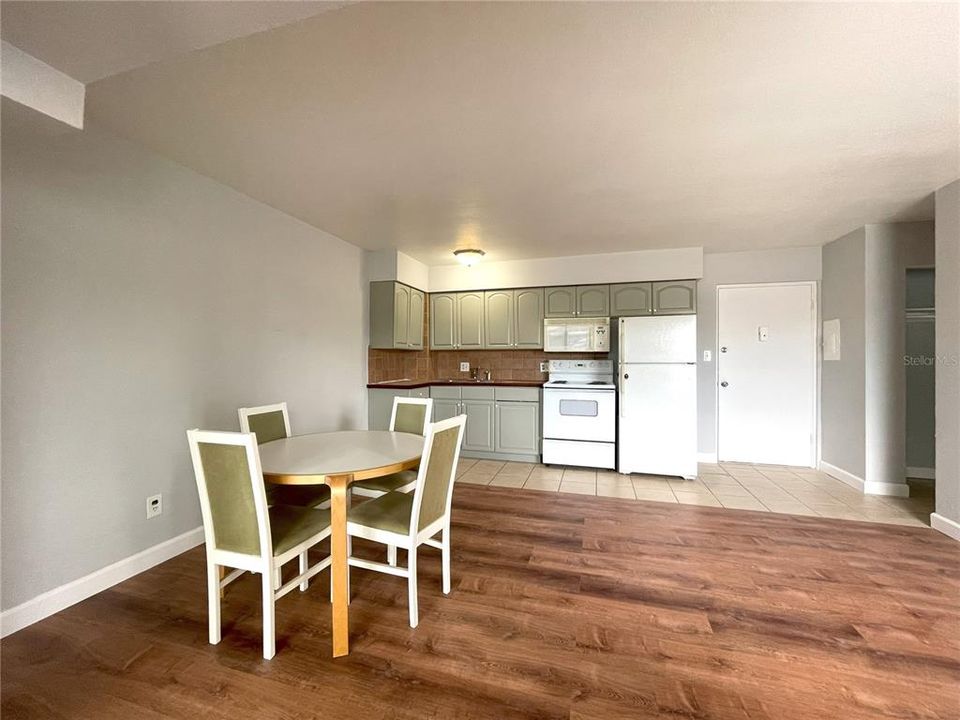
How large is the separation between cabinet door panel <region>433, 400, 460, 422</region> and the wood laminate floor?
227cm

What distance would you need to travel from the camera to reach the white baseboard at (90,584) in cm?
168

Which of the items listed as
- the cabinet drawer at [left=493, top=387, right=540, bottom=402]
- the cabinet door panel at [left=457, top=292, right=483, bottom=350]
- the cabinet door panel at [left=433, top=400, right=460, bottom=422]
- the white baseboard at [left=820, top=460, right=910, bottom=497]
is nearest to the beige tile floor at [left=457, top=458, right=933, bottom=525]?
the white baseboard at [left=820, top=460, right=910, bottom=497]

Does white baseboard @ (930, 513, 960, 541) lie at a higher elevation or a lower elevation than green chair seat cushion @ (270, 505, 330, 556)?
lower

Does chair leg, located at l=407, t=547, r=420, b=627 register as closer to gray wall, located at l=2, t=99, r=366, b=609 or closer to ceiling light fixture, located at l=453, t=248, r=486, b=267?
gray wall, located at l=2, t=99, r=366, b=609

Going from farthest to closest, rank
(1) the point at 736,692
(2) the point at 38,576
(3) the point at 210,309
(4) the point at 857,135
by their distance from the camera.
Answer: (3) the point at 210,309 < (4) the point at 857,135 < (2) the point at 38,576 < (1) the point at 736,692

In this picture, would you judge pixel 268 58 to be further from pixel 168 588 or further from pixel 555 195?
pixel 168 588

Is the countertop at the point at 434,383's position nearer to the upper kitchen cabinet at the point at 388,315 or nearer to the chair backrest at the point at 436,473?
the upper kitchen cabinet at the point at 388,315

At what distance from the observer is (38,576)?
175 cm

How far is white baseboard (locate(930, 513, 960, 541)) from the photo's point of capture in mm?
2549

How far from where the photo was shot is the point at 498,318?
4859mm

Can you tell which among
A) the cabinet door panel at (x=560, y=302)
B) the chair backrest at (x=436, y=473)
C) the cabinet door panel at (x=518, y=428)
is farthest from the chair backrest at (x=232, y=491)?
the cabinet door panel at (x=560, y=302)

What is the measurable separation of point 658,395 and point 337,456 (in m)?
3.26

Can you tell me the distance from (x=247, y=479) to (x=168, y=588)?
1132mm

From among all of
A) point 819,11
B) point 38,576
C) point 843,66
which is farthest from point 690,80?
point 38,576
